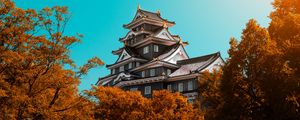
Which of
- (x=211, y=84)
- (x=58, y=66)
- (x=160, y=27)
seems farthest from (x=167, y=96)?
(x=160, y=27)

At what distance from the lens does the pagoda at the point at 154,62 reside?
42.0m

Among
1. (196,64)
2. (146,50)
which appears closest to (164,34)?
(146,50)

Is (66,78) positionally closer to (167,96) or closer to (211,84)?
(211,84)

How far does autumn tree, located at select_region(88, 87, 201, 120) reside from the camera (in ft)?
77.6

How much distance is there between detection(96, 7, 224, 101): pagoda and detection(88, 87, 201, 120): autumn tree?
Answer: 1471cm

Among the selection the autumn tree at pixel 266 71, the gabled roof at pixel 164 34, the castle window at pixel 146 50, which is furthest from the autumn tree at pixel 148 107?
the gabled roof at pixel 164 34

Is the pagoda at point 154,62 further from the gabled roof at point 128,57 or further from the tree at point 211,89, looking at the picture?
the tree at point 211,89

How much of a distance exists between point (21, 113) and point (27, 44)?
331 centimetres

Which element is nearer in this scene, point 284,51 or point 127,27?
point 284,51

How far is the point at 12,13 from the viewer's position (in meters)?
15.7

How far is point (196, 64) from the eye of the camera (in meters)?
43.5

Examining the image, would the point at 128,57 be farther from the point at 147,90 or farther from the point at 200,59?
the point at 200,59

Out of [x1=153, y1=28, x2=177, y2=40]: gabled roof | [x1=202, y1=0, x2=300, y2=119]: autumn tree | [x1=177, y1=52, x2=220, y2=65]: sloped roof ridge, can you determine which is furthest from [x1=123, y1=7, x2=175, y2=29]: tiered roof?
[x1=202, y1=0, x2=300, y2=119]: autumn tree

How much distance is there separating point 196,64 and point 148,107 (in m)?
20.4
